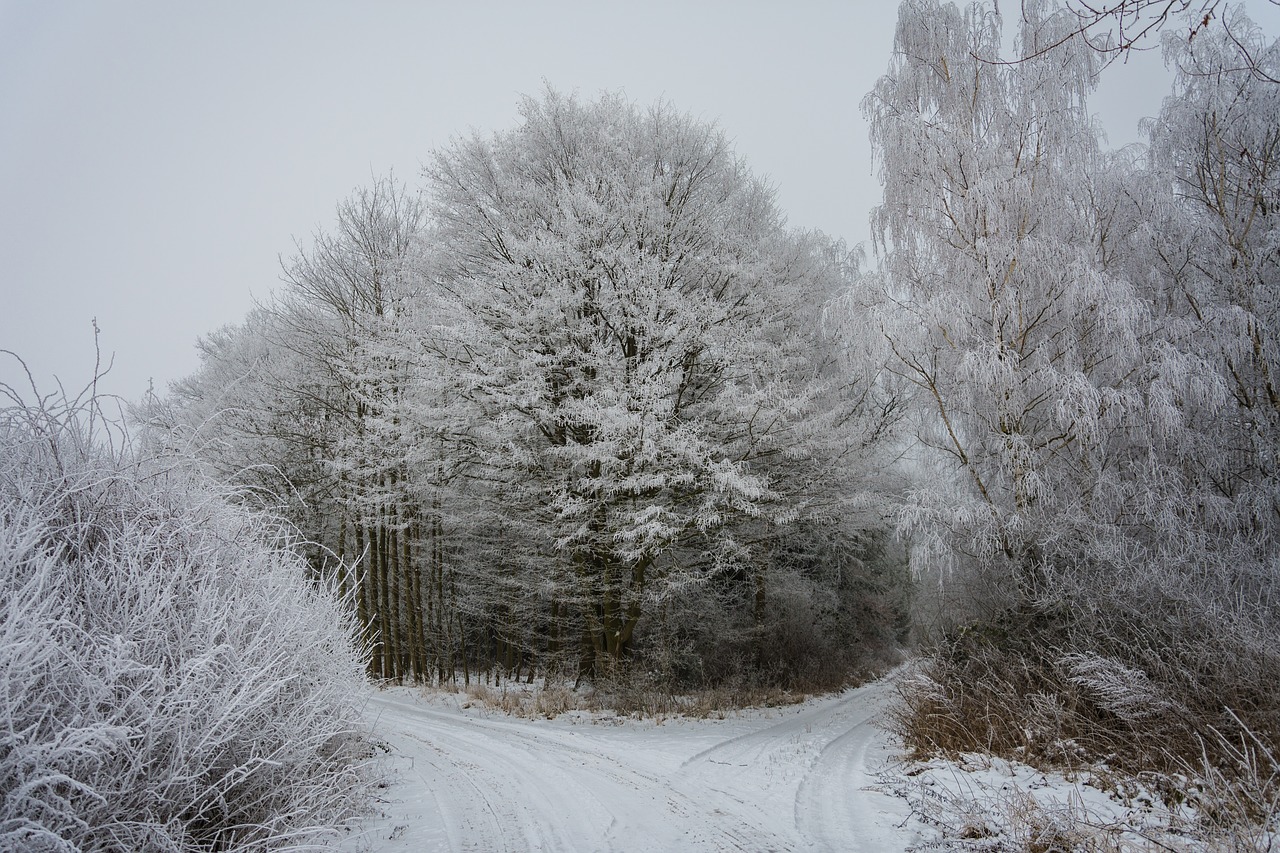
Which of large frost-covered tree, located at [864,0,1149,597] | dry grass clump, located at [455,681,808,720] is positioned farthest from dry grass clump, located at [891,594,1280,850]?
dry grass clump, located at [455,681,808,720]

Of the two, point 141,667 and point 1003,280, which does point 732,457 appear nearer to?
point 1003,280

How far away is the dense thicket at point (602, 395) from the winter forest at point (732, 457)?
105 mm

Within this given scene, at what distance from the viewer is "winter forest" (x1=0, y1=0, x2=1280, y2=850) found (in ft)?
10.8

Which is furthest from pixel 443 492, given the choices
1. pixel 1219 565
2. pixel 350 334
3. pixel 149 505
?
pixel 1219 565

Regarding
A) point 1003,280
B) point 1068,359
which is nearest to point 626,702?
point 1068,359

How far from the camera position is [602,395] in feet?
35.0

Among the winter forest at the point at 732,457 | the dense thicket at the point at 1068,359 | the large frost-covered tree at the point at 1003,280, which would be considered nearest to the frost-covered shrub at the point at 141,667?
the winter forest at the point at 732,457

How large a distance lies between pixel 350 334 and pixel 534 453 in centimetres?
744

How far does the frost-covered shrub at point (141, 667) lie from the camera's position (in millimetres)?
2498

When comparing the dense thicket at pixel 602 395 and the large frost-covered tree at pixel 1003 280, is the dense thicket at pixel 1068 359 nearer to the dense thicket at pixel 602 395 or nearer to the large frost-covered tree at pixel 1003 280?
the large frost-covered tree at pixel 1003 280

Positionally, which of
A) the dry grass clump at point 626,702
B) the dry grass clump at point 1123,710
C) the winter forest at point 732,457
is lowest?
the dry grass clump at point 626,702

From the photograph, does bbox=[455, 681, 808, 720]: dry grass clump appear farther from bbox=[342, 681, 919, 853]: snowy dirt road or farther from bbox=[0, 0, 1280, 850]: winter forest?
bbox=[342, 681, 919, 853]: snowy dirt road

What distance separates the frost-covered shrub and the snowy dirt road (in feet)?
3.56

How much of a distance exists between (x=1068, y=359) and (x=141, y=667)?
10223 mm
